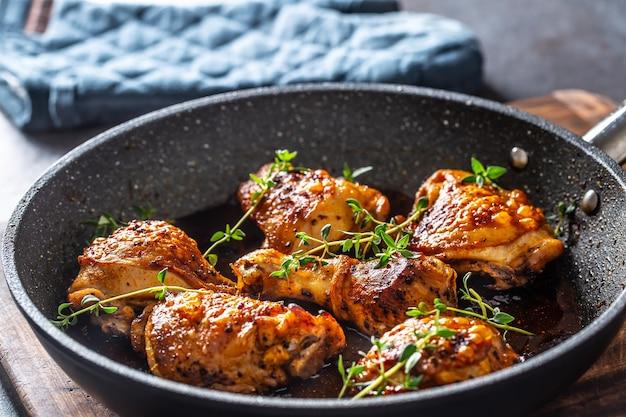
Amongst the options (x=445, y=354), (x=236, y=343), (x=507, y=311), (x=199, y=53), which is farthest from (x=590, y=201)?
(x=199, y=53)

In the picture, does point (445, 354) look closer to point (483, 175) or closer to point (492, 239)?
point (492, 239)

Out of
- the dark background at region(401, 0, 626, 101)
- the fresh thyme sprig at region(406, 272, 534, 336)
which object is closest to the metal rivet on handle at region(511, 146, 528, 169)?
the fresh thyme sprig at region(406, 272, 534, 336)

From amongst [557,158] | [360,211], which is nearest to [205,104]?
[360,211]

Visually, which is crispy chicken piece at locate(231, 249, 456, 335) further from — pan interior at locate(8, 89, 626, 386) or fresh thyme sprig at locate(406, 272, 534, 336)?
pan interior at locate(8, 89, 626, 386)

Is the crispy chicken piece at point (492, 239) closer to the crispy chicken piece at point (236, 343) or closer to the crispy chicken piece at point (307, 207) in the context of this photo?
the crispy chicken piece at point (307, 207)

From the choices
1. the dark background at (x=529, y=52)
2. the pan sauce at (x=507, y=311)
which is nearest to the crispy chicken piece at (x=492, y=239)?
the pan sauce at (x=507, y=311)

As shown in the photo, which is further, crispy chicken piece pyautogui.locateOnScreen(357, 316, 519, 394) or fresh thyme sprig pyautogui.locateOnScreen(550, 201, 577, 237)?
fresh thyme sprig pyautogui.locateOnScreen(550, 201, 577, 237)
